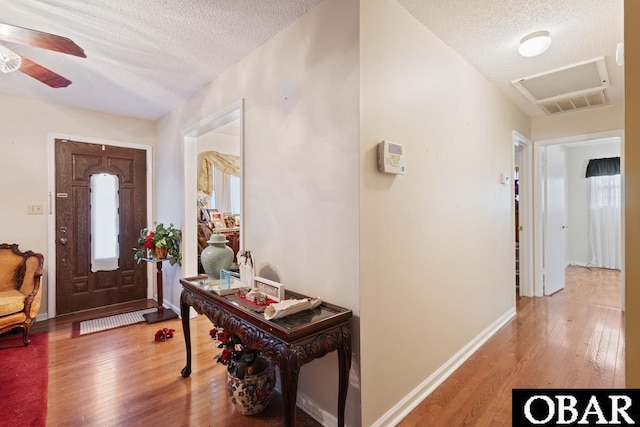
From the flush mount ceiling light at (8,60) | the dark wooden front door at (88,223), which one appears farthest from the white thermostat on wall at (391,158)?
the dark wooden front door at (88,223)

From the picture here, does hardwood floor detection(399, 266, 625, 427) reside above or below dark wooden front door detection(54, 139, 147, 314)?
below

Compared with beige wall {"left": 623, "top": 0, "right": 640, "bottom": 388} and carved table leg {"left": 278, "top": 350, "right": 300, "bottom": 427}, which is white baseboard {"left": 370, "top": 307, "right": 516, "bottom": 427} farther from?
beige wall {"left": 623, "top": 0, "right": 640, "bottom": 388}

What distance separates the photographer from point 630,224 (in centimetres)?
88

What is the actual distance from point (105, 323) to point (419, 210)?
348 cm

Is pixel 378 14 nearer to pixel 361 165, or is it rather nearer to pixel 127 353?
pixel 361 165

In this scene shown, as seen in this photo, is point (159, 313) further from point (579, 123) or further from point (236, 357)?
point (579, 123)

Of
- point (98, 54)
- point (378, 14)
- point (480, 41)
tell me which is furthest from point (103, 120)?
point (480, 41)

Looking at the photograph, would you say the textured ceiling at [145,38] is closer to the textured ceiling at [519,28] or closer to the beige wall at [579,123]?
the textured ceiling at [519,28]

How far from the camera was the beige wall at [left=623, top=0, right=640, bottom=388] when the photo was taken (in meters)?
0.86

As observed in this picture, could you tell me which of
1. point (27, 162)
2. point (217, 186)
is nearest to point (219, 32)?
point (27, 162)

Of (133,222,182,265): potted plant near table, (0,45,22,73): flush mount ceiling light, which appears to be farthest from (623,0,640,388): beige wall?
(133,222,182,265): potted plant near table

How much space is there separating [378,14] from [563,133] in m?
3.62

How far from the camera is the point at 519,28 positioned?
6.99ft

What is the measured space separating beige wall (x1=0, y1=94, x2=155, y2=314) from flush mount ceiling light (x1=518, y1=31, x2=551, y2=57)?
4.62 metres
